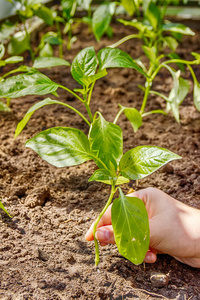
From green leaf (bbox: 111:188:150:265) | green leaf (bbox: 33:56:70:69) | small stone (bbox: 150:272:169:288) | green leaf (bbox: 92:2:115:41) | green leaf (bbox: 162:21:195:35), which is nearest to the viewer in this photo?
green leaf (bbox: 111:188:150:265)

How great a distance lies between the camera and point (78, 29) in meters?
2.64

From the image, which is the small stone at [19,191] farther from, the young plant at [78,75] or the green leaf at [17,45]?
the green leaf at [17,45]

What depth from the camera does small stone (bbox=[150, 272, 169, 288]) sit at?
0.97 m

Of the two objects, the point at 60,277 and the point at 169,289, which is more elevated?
the point at 60,277

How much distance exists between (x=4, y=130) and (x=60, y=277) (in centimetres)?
77

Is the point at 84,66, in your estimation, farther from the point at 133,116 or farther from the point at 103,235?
the point at 103,235

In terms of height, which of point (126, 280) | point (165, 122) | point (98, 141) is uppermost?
point (98, 141)

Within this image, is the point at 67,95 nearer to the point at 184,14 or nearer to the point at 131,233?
the point at 131,233

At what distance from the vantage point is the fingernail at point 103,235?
99cm

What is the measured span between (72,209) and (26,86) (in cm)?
42

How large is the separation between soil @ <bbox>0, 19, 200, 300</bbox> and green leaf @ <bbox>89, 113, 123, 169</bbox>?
0.26 metres

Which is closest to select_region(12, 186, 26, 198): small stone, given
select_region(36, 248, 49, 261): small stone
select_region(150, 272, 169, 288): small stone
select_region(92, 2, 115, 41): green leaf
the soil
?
the soil

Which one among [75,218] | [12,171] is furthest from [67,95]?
[75,218]

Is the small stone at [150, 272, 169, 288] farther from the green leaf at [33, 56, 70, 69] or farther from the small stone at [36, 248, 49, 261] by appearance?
the green leaf at [33, 56, 70, 69]
